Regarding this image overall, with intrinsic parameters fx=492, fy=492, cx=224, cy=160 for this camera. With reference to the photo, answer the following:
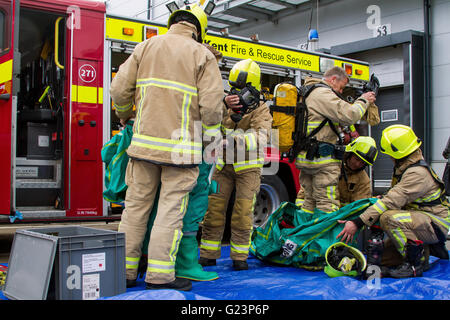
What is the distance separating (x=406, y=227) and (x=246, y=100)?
1555 millimetres

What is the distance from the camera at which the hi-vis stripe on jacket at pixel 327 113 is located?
4406 millimetres

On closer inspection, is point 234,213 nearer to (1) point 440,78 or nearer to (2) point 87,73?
(2) point 87,73

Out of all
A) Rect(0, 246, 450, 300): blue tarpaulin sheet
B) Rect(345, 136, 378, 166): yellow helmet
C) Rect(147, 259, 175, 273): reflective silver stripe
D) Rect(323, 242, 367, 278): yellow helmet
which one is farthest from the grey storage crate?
Rect(345, 136, 378, 166): yellow helmet

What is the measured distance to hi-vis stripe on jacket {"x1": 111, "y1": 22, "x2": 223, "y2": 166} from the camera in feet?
10.2

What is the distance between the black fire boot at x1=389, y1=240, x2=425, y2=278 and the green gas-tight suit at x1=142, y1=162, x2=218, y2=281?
1.39m

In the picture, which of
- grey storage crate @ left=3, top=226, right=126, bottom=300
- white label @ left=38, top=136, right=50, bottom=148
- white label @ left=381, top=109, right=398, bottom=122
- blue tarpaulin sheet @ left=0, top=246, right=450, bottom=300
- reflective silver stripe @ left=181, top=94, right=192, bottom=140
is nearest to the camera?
grey storage crate @ left=3, top=226, right=126, bottom=300

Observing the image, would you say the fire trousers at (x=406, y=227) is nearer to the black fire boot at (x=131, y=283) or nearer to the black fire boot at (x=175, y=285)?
the black fire boot at (x=175, y=285)

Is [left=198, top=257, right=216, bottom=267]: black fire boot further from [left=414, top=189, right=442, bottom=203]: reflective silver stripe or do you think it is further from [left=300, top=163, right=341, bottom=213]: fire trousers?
[left=414, top=189, right=442, bottom=203]: reflective silver stripe

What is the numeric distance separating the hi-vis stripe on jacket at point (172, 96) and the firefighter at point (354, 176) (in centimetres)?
179

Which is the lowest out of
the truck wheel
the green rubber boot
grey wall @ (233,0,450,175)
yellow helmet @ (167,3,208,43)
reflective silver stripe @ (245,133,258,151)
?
the green rubber boot

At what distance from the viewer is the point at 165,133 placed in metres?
3.10

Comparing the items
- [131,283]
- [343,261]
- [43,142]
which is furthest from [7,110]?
[343,261]

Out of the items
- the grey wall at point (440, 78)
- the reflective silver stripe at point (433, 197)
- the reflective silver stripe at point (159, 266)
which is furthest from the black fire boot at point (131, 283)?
the grey wall at point (440, 78)

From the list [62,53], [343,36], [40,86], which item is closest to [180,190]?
[62,53]
